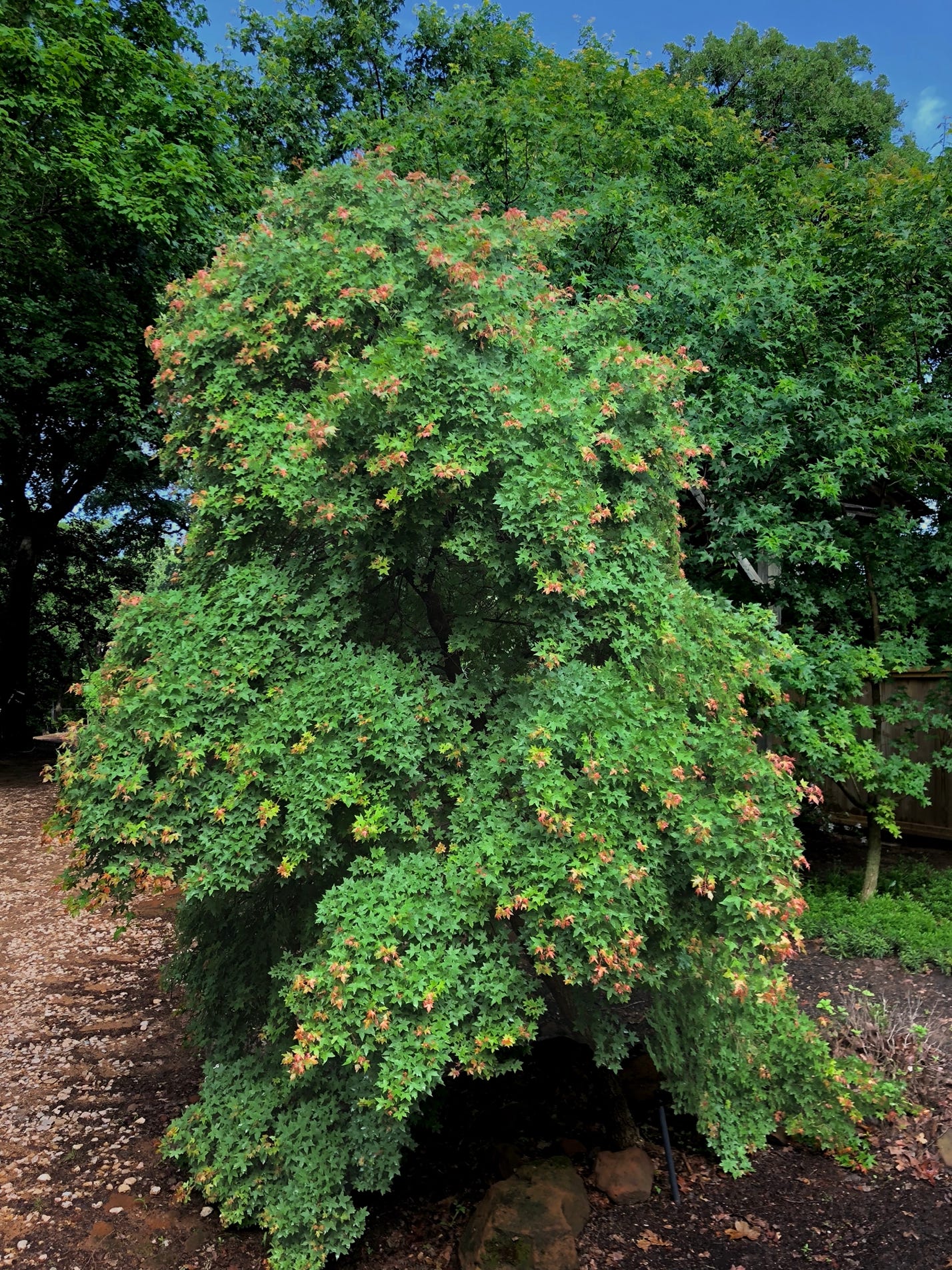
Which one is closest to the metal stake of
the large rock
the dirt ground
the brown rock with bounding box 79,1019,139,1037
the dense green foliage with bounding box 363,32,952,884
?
the dirt ground

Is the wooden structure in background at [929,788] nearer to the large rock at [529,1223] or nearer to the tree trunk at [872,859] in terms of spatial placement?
the tree trunk at [872,859]

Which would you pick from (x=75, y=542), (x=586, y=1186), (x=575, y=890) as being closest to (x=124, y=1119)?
(x=586, y=1186)

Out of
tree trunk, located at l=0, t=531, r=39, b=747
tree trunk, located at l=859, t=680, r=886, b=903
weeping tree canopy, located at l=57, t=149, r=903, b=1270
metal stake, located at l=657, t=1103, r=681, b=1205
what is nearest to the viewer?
weeping tree canopy, located at l=57, t=149, r=903, b=1270

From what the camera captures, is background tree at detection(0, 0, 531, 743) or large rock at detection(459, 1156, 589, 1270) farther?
background tree at detection(0, 0, 531, 743)

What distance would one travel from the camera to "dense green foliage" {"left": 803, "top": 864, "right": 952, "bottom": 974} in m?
6.61

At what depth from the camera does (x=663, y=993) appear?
14.1 ft

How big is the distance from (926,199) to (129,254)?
9.97 m

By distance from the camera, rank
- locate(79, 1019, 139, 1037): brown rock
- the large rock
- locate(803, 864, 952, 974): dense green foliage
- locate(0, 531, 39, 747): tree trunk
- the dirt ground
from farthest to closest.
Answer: locate(0, 531, 39, 747): tree trunk, locate(803, 864, 952, 974): dense green foliage, locate(79, 1019, 139, 1037): brown rock, the dirt ground, the large rock

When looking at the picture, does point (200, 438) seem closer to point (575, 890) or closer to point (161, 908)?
point (575, 890)

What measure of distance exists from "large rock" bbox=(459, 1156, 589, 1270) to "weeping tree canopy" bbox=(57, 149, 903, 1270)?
564mm

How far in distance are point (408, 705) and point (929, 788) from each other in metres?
8.76

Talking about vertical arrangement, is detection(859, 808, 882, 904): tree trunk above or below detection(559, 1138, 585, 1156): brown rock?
above

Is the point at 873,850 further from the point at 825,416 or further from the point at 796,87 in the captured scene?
the point at 796,87

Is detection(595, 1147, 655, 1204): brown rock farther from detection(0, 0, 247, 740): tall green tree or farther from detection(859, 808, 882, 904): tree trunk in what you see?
detection(0, 0, 247, 740): tall green tree
